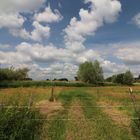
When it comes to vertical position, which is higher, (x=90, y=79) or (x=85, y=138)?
(x=90, y=79)

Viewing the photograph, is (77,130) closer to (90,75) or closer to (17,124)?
(17,124)

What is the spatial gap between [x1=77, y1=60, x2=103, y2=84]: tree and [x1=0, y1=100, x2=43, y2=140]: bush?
300ft

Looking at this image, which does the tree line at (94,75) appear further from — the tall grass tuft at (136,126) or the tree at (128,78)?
the tall grass tuft at (136,126)

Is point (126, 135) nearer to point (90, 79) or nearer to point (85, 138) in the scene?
point (85, 138)

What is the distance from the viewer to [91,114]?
18.7m

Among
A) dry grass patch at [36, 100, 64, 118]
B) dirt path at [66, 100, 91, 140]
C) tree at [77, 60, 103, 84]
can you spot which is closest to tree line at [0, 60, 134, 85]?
tree at [77, 60, 103, 84]

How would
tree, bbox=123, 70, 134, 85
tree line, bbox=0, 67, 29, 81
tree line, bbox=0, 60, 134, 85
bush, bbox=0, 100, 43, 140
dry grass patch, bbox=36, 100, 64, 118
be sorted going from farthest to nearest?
tree, bbox=123, 70, 134, 85 < tree line, bbox=0, 60, 134, 85 < tree line, bbox=0, 67, 29, 81 < dry grass patch, bbox=36, 100, 64, 118 < bush, bbox=0, 100, 43, 140

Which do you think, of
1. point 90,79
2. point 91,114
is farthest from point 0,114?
point 90,79

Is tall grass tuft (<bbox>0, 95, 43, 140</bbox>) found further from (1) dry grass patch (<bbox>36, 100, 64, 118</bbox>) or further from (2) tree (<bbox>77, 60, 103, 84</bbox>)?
(2) tree (<bbox>77, 60, 103, 84</bbox>)

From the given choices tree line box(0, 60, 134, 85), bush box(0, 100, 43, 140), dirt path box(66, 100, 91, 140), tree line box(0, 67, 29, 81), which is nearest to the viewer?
bush box(0, 100, 43, 140)

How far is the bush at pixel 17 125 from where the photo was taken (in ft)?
35.2

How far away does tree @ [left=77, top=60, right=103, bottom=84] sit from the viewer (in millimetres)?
106188

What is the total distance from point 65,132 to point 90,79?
9379 centimetres

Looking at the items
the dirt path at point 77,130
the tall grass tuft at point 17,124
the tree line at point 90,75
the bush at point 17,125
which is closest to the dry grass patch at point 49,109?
the dirt path at point 77,130
